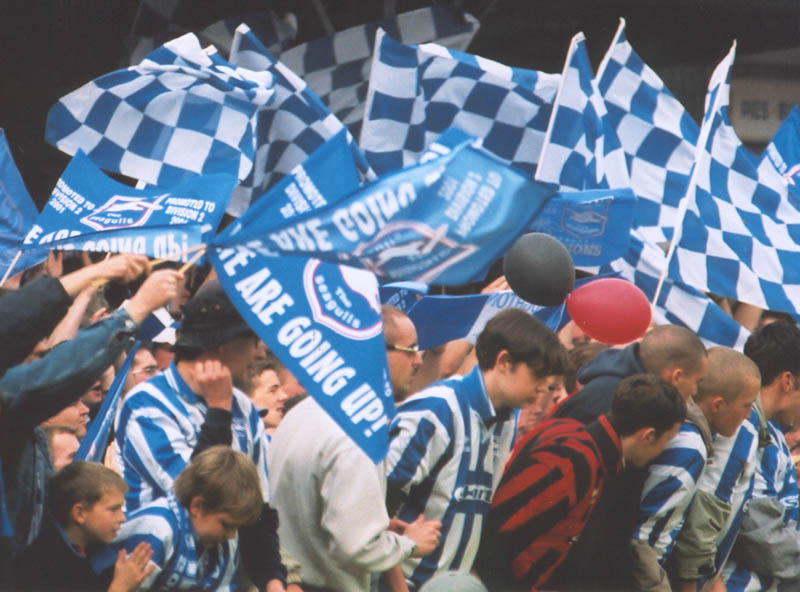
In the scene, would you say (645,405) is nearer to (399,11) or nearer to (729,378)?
(729,378)

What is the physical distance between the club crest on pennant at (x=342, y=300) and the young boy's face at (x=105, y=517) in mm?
839

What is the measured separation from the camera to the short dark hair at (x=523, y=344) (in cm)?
488

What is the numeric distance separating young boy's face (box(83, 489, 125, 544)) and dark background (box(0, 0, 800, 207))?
592cm

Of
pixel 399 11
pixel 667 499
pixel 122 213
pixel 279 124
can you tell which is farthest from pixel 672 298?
pixel 399 11

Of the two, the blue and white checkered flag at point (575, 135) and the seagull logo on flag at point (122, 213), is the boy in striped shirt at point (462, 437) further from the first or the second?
the blue and white checkered flag at point (575, 135)

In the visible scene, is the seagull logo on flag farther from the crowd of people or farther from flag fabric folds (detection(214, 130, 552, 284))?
flag fabric folds (detection(214, 130, 552, 284))

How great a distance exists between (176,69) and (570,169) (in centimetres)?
200

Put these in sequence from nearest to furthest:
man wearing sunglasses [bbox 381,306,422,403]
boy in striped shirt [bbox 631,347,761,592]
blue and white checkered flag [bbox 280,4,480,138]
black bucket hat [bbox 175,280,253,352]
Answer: black bucket hat [bbox 175,280,253,352] → man wearing sunglasses [bbox 381,306,422,403] → boy in striped shirt [bbox 631,347,761,592] → blue and white checkered flag [bbox 280,4,480,138]

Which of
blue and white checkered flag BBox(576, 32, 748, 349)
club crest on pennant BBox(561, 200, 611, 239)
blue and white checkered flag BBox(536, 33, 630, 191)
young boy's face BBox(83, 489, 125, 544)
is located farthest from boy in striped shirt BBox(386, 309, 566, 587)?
blue and white checkered flag BBox(576, 32, 748, 349)

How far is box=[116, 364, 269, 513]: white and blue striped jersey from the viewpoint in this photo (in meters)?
4.35

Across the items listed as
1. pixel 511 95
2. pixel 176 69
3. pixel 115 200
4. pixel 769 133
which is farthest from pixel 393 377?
pixel 769 133

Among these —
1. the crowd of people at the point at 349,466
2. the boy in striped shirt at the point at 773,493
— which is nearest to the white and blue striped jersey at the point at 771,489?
the boy in striped shirt at the point at 773,493

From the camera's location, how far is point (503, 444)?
16.6 ft

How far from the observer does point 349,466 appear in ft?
14.4
